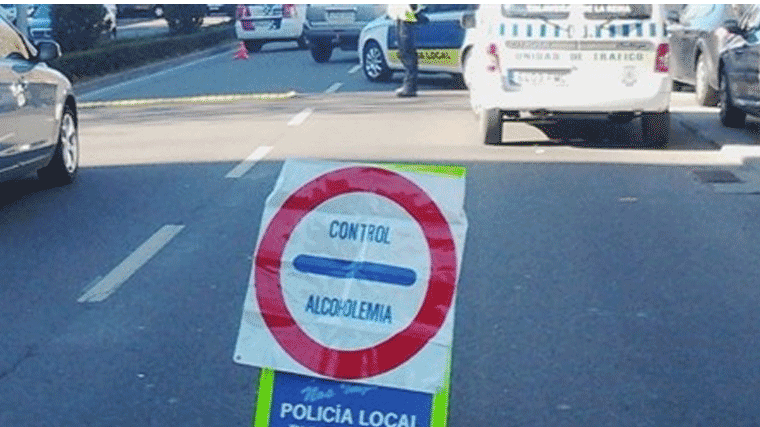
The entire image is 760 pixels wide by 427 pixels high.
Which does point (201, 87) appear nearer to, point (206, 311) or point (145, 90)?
point (145, 90)

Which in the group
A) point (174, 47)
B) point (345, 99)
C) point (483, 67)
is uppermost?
point (483, 67)

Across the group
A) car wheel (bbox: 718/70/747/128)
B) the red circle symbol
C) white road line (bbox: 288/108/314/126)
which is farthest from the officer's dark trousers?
the red circle symbol

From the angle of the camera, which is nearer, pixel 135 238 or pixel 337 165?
pixel 337 165

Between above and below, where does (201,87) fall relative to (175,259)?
below

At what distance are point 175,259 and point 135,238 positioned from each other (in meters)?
0.89

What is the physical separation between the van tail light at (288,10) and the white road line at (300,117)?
16.4 meters

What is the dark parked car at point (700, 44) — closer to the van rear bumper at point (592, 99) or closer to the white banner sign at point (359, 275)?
the van rear bumper at point (592, 99)

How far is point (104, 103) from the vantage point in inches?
888

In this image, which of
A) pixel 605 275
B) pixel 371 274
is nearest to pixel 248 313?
pixel 371 274

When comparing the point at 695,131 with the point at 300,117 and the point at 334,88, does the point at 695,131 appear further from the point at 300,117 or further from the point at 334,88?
the point at 334,88

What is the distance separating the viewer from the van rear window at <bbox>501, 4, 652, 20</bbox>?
1449 cm

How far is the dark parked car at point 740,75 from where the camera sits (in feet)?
50.5

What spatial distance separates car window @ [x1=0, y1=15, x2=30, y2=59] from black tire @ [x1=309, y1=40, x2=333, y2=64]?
60.9ft

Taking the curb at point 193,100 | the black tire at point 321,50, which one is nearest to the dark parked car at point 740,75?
the curb at point 193,100
